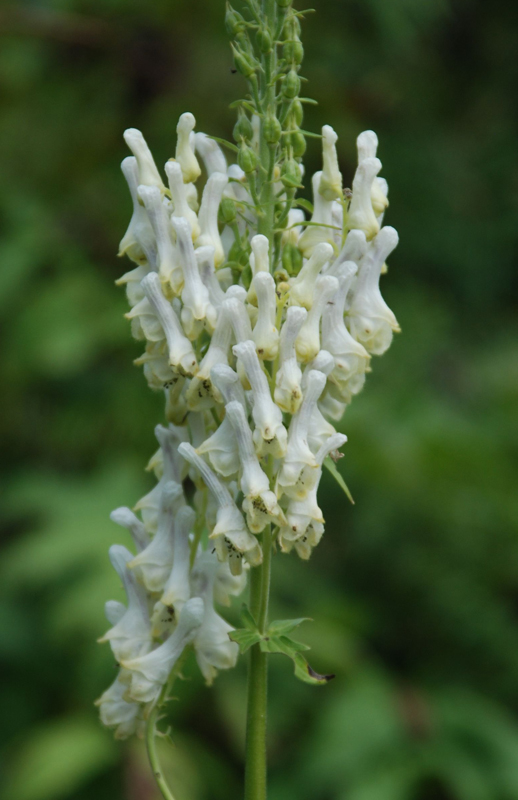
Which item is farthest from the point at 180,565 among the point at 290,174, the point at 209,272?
the point at 290,174

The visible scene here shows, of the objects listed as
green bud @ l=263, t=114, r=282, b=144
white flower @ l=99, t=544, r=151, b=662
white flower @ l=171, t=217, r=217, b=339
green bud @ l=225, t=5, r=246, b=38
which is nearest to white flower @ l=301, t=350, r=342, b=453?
white flower @ l=171, t=217, r=217, b=339

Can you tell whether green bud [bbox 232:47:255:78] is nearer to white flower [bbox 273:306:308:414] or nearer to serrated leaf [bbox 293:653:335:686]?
white flower [bbox 273:306:308:414]

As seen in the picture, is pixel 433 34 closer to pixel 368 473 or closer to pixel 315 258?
pixel 368 473

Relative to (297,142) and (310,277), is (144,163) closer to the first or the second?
(297,142)

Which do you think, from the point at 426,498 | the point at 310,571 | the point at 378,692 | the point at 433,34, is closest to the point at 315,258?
the point at 378,692

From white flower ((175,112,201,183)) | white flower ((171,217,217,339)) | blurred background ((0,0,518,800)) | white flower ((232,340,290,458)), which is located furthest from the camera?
blurred background ((0,0,518,800))

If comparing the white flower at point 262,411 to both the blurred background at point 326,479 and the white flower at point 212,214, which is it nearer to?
the white flower at point 212,214
